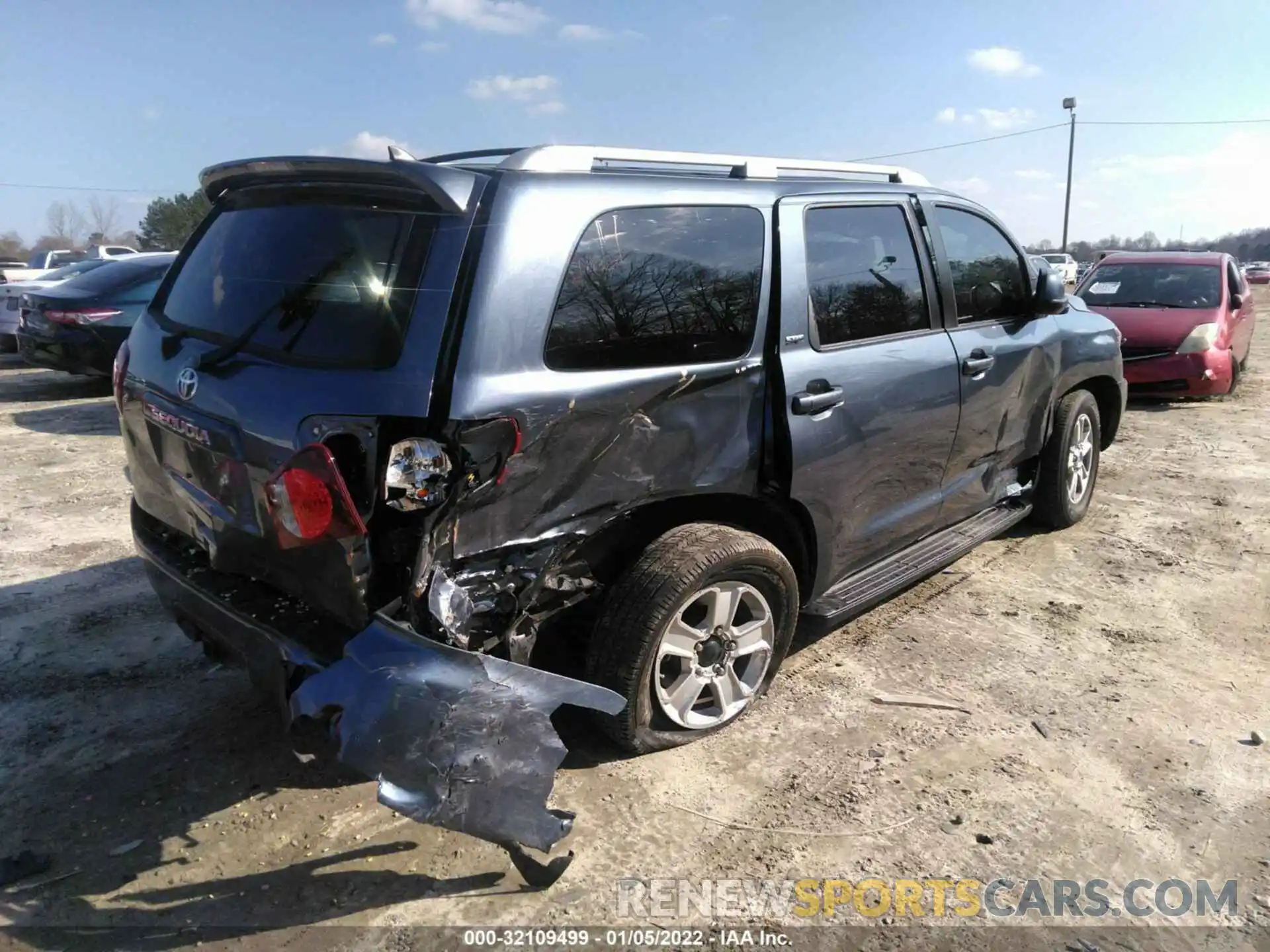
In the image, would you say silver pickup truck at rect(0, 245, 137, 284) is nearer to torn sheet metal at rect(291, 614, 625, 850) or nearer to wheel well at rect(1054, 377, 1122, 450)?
wheel well at rect(1054, 377, 1122, 450)

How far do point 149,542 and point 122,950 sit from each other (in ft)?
4.48

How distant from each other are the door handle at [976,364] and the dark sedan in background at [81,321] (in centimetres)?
838

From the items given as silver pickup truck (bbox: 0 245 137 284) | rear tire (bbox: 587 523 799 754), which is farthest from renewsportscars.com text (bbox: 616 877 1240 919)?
silver pickup truck (bbox: 0 245 137 284)

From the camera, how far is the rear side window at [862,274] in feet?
11.1

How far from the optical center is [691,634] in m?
3.06

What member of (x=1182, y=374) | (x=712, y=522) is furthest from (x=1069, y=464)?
(x=1182, y=374)

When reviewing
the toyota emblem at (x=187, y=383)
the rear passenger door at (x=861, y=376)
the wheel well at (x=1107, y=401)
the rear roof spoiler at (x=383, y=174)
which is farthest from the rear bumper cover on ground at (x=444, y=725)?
the wheel well at (x=1107, y=401)

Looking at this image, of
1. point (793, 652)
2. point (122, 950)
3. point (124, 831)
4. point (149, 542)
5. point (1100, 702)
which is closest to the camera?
point (122, 950)

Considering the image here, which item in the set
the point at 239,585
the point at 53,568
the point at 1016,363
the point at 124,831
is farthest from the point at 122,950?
the point at 1016,363

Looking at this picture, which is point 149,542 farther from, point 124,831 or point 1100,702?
point 1100,702

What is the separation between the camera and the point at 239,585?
9.33ft

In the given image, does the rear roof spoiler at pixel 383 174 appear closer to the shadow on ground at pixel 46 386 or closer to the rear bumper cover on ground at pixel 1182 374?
the shadow on ground at pixel 46 386

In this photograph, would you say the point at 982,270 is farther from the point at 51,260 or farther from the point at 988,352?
the point at 51,260

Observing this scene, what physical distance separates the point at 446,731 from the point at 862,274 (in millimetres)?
2406
